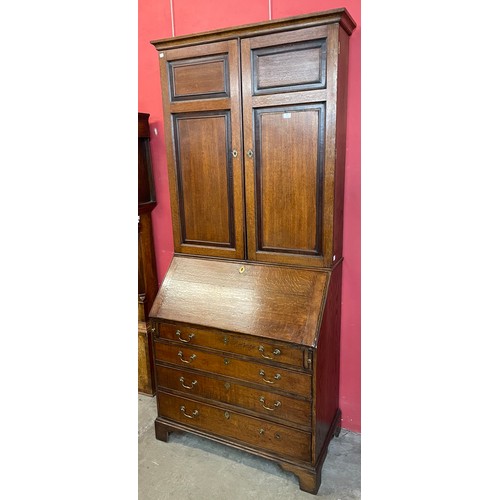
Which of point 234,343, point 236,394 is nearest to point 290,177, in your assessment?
point 234,343

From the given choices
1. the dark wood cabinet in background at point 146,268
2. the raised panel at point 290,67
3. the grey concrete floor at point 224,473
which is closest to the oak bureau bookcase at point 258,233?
the raised panel at point 290,67

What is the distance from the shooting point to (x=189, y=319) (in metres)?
2.12

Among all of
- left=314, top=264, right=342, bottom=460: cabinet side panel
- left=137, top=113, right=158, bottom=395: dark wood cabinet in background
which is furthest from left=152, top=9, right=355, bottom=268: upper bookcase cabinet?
left=137, top=113, right=158, bottom=395: dark wood cabinet in background

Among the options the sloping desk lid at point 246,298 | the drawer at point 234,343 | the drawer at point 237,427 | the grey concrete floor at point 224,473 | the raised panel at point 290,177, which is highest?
the raised panel at point 290,177

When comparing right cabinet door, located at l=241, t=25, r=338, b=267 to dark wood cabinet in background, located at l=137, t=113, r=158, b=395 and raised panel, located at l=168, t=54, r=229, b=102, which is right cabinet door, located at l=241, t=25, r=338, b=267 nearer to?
raised panel, located at l=168, t=54, r=229, b=102

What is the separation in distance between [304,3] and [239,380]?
1.96 meters

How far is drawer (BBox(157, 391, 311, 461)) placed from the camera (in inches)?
78.2

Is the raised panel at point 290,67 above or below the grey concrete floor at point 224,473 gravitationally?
above

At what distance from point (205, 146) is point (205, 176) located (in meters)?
0.16

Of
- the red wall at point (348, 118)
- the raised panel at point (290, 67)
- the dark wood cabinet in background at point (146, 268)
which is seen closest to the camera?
the raised panel at point (290, 67)

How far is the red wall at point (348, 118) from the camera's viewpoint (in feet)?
6.64

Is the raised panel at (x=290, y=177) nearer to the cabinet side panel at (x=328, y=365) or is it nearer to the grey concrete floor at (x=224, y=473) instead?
the cabinet side panel at (x=328, y=365)
